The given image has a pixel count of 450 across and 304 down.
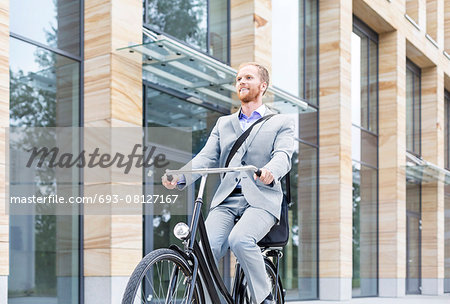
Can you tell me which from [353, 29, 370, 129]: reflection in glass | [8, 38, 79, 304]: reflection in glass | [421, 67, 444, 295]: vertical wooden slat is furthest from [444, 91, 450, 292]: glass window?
[8, 38, 79, 304]: reflection in glass

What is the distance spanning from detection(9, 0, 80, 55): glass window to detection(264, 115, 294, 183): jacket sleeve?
181 inches

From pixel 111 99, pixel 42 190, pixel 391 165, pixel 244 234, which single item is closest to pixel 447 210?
pixel 391 165

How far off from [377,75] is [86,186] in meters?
11.8

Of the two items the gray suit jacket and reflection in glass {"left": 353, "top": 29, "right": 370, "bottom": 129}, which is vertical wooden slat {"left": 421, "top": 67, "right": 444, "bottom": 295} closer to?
reflection in glass {"left": 353, "top": 29, "right": 370, "bottom": 129}

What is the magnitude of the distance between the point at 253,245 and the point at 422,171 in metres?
15.3

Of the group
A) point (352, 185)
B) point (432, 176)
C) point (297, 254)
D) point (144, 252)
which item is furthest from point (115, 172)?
point (432, 176)

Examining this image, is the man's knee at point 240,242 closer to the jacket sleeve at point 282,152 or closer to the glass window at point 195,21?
the jacket sleeve at point 282,152

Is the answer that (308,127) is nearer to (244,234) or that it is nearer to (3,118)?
(3,118)

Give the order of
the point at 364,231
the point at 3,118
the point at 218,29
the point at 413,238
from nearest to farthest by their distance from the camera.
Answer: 1. the point at 3,118
2. the point at 218,29
3. the point at 364,231
4. the point at 413,238

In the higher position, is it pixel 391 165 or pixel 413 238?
pixel 391 165

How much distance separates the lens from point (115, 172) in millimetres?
8398

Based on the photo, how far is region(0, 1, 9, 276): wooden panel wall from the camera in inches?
268

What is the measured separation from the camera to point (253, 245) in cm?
442

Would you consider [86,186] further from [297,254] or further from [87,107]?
[297,254]
